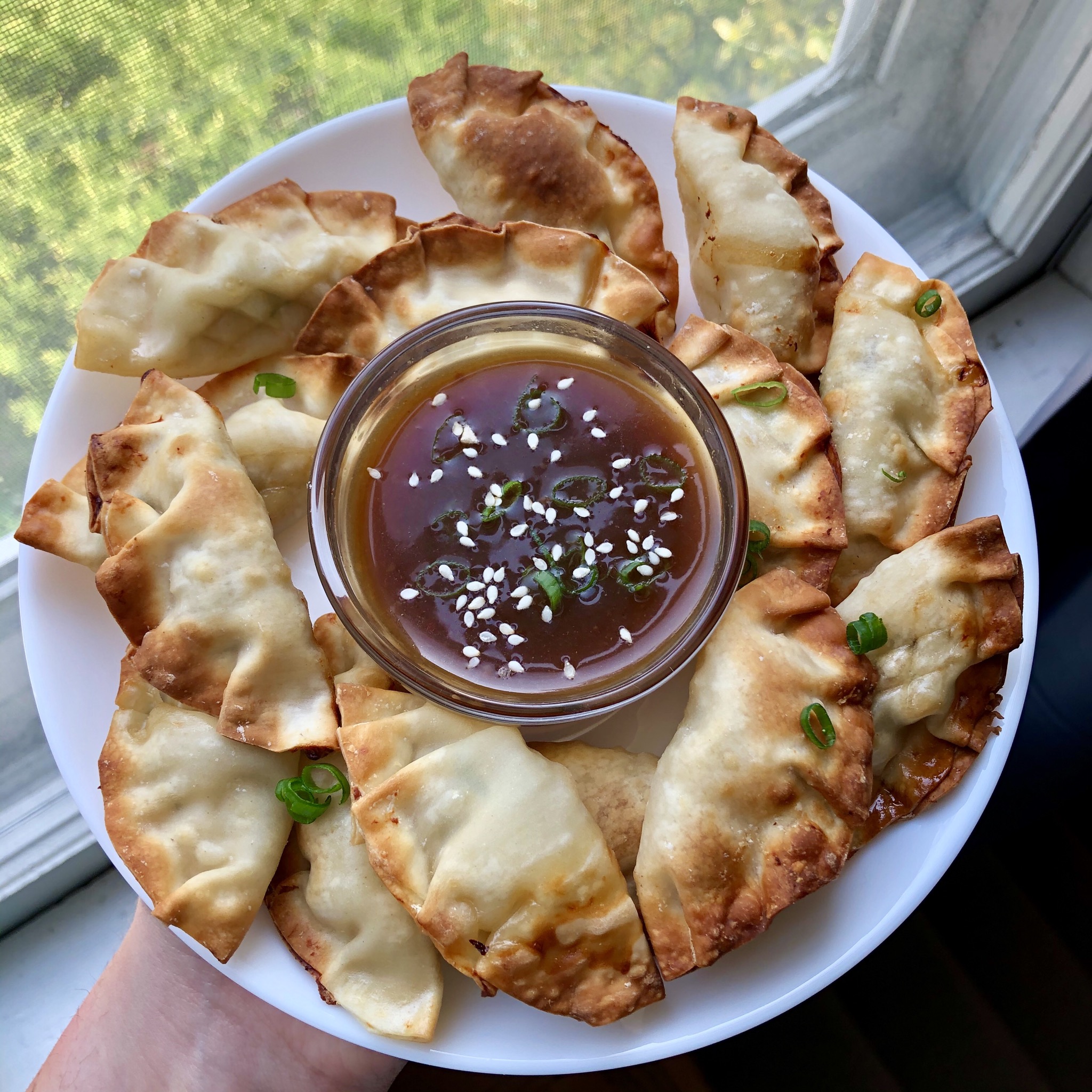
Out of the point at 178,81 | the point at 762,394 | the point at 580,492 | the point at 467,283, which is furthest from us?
the point at 178,81

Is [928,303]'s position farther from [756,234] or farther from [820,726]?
[820,726]

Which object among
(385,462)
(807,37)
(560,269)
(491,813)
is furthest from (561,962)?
(807,37)

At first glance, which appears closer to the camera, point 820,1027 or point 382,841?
point 382,841

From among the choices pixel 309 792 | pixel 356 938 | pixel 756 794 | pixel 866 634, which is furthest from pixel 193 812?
pixel 866 634

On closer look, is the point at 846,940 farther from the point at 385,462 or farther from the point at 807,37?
the point at 807,37

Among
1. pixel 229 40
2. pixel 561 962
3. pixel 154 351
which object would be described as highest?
pixel 229 40

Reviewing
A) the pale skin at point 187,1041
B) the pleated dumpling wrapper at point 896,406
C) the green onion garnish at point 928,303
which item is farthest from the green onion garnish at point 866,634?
the pale skin at point 187,1041

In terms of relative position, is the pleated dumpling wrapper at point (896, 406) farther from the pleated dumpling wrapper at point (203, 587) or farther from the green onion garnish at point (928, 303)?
the pleated dumpling wrapper at point (203, 587)
